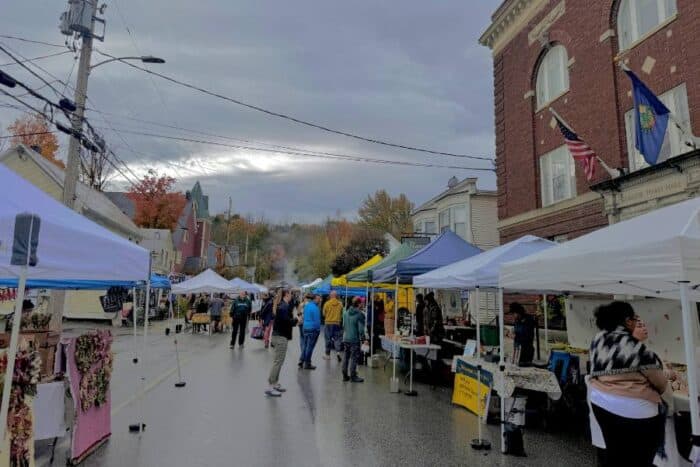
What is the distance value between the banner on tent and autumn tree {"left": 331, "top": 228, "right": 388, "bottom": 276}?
113 feet

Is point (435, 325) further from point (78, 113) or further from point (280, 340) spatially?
point (78, 113)

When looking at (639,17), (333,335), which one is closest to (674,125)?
(639,17)

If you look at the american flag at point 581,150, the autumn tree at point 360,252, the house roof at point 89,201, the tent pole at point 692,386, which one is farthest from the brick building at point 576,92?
the autumn tree at point 360,252

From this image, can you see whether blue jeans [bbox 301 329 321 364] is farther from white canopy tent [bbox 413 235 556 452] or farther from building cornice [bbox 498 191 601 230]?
building cornice [bbox 498 191 601 230]

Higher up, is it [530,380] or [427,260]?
[427,260]

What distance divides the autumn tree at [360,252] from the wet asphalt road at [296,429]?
32685 millimetres

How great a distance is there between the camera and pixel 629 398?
3688 mm

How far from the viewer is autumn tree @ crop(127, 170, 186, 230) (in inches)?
1925

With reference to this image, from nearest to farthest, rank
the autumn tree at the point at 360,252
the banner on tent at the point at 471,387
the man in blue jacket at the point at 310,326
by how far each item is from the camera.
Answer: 1. the banner on tent at the point at 471,387
2. the man in blue jacket at the point at 310,326
3. the autumn tree at the point at 360,252

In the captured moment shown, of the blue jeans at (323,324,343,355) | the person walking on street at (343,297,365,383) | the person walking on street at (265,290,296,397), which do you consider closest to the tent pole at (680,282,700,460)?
the person walking on street at (265,290,296,397)

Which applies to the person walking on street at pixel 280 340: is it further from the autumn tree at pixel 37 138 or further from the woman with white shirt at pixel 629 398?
the autumn tree at pixel 37 138

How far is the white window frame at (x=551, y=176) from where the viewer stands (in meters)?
15.7

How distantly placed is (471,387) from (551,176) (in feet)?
37.8

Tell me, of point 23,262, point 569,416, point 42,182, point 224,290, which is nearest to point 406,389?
point 569,416
